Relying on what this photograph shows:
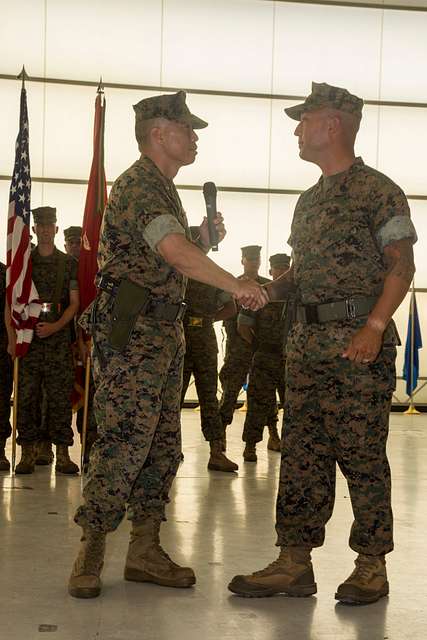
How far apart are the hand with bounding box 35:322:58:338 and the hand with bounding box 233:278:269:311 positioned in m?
2.85

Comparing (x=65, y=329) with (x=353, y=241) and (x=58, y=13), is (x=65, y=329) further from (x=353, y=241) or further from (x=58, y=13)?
(x=58, y=13)

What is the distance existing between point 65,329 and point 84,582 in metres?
2.98

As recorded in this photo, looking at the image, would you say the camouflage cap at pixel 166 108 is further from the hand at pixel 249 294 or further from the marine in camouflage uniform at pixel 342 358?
the hand at pixel 249 294

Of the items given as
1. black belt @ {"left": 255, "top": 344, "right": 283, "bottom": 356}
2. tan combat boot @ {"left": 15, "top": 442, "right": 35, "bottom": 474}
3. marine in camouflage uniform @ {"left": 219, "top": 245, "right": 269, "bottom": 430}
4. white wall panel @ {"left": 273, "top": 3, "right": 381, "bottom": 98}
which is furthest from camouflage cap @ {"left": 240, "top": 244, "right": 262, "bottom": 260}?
white wall panel @ {"left": 273, "top": 3, "right": 381, "bottom": 98}

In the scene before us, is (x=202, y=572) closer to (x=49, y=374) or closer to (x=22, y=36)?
(x=49, y=374)

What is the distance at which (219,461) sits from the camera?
6301 mm

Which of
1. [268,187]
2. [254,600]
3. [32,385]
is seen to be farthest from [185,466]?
[268,187]

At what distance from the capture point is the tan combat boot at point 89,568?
3.23 metres

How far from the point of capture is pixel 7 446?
7.12 metres

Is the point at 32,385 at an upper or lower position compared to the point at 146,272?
lower

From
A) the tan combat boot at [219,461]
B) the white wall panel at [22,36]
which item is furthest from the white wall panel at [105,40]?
the tan combat boot at [219,461]

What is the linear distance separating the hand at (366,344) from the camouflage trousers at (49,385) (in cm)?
317

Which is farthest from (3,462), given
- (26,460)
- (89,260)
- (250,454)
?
(250,454)

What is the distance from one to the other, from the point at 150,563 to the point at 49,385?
8.86ft
